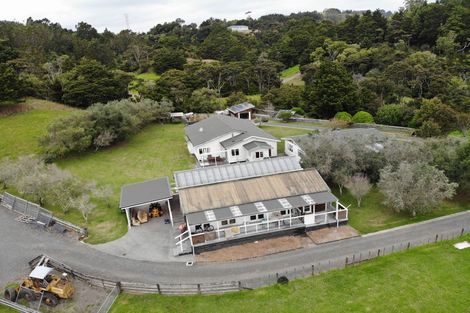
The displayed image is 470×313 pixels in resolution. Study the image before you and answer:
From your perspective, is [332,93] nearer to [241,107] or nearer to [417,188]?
[241,107]

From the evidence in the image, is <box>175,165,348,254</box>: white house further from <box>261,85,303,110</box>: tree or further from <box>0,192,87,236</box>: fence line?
<box>261,85,303,110</box>: tree

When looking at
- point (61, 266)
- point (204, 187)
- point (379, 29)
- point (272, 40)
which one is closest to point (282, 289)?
point (204, 187)

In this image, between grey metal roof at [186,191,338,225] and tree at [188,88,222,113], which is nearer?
grey metal roof at [186,191,338,225]

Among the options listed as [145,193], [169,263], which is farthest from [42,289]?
[145,193]

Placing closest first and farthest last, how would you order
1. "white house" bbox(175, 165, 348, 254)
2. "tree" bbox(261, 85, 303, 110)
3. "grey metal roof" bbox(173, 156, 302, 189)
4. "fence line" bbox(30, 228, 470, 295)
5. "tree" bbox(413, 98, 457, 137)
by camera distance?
"fence line" bbox(30, 228, 470, 295) < "white house" bbox(175, 165, 348, 254) < "grey metal roof" bbox(173, 156, 302, 189) < "tree" bbox(413, 98, 457, 137) < "tree" bbox(261, 85, 303, 110)

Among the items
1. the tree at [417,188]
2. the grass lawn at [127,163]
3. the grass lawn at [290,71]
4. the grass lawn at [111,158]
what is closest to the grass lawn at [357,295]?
the tree at [417,188]

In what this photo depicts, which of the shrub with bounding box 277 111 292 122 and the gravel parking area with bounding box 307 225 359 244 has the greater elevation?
the shrub with bounding box 277 111 292 122

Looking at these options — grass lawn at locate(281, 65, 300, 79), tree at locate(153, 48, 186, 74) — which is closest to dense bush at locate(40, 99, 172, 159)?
tree at locate(153, 48, 186, 74)
